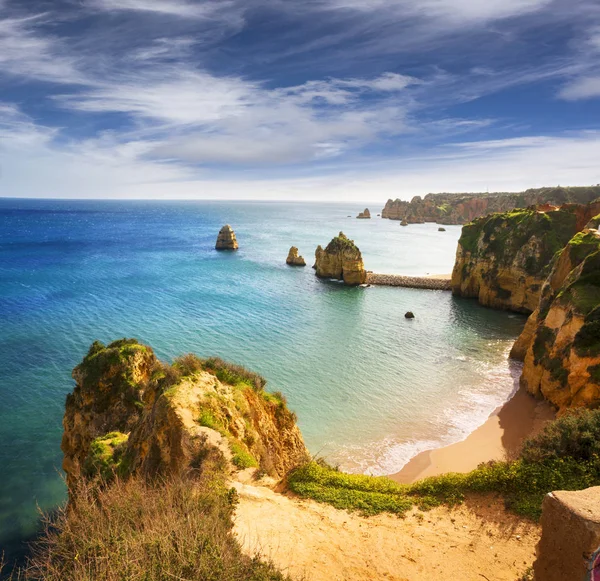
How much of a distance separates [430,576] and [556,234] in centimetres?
5743

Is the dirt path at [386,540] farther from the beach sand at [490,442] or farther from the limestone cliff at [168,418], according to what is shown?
the beach sand at [490,442]

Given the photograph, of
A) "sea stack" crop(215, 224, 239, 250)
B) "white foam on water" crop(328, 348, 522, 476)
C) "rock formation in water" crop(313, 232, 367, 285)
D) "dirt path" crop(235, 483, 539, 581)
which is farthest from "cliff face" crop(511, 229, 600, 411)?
"sea stack" crop(215, 224, 239, 250)

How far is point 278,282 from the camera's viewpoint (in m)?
73.2

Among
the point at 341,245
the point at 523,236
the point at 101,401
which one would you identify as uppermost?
the point at 523,236

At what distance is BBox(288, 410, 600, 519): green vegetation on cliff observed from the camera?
12.2 m

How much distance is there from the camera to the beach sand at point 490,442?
75.0 feet

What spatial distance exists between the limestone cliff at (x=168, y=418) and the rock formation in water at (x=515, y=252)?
4865 cm

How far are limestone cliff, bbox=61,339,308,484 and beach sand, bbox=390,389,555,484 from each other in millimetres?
8437

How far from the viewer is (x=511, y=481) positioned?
41.6 feet

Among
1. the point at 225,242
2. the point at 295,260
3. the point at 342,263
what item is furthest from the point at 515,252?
the point at 225,242

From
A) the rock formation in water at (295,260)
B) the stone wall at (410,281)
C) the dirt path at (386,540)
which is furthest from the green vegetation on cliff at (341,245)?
the dirt path at (386,540)

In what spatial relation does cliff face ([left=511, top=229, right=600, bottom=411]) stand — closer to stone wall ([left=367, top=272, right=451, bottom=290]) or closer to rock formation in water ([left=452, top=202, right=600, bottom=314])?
rock formation in water ([left=452, top=202, right=600, bottom=314])

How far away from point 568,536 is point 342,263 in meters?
67.6

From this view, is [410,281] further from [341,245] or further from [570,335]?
[570,335]
